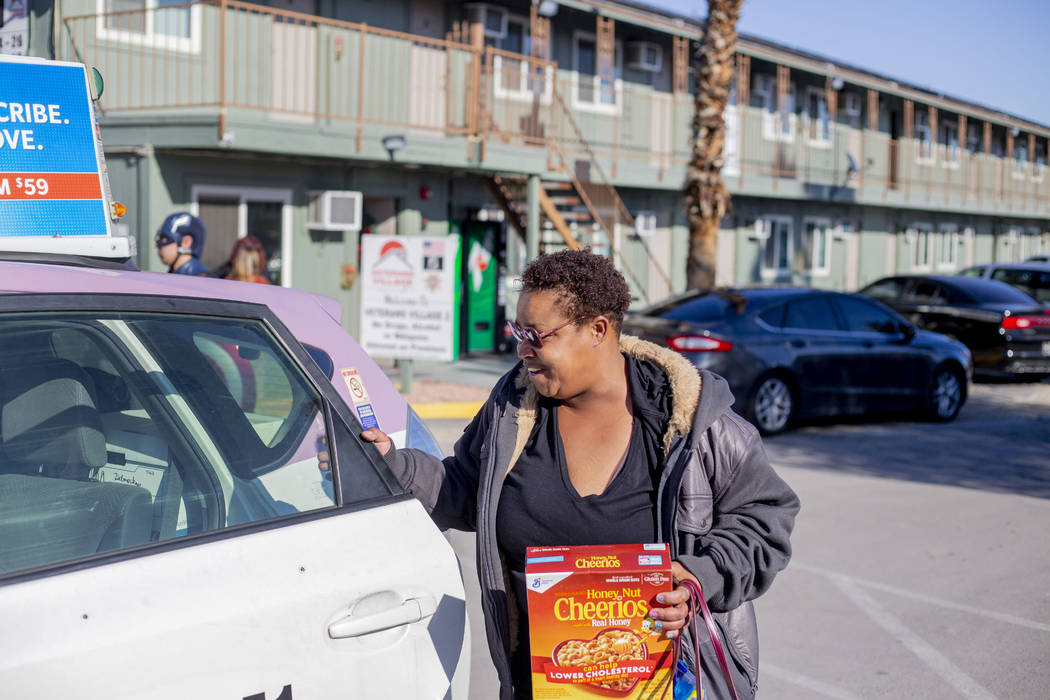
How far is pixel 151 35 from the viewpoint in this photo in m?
13.3

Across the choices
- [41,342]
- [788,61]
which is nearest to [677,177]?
[788,61]

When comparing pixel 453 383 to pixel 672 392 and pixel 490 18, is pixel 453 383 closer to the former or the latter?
pixel 490 18

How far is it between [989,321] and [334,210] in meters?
9.09

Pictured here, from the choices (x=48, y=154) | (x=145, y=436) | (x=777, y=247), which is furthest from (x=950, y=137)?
(x=145, y=436)

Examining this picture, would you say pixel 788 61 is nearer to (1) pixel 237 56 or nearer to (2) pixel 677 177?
(2) pixel 677 177

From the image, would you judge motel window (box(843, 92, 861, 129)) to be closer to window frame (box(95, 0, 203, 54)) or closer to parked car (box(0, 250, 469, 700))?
window frame (box(95, 0, 203, 54))

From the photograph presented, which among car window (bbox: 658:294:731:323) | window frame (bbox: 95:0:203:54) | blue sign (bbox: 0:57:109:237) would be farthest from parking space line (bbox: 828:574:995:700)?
window frame (bbox: 95:0:203:54)

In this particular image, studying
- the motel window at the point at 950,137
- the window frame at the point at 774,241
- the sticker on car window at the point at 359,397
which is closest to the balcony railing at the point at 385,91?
the window frame at the point at 774,241

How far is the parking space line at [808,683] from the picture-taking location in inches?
183

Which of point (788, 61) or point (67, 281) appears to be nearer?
point (67, 281)

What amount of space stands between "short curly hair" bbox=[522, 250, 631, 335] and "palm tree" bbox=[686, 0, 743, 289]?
43.3 ft

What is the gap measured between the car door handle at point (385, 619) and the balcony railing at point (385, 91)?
10522mm

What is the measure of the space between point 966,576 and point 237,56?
10658 millimetres

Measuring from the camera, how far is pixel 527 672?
262cm
